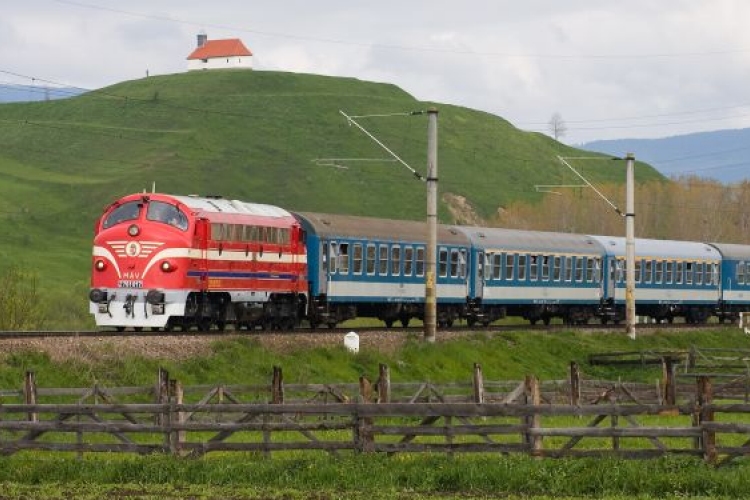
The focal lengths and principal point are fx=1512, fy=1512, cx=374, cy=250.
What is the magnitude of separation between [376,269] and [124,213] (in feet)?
50.5

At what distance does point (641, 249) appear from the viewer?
8181cm

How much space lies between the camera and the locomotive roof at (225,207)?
48456 mm

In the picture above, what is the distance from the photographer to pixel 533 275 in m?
73.2

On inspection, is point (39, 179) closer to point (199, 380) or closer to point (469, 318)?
point (469, 318)

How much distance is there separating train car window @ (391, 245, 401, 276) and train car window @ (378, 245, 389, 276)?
530mm

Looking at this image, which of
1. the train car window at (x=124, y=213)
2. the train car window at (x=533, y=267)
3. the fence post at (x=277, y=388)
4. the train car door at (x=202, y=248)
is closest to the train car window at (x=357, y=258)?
the train car door at (x=202, y=248)

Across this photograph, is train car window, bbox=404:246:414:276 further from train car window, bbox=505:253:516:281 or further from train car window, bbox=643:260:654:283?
train car window, bbox=643:260:654:283

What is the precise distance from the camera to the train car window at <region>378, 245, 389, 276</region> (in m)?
61.9

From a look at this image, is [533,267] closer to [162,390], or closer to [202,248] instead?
[202,248]

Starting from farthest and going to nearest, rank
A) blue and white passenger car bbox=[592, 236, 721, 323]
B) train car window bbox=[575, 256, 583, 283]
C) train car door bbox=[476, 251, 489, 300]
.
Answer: blue and white passenger car bbox=[592, 236, 721, 323]
train car window bbox=[575, 256, 583, 283]
train car door bbox=[476, 251, 489, 300]

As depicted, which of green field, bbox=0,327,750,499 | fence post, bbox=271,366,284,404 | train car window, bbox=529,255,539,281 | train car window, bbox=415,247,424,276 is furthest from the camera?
train car window, bbox=529,255,539,281

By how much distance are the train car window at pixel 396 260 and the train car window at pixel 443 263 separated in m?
3.08

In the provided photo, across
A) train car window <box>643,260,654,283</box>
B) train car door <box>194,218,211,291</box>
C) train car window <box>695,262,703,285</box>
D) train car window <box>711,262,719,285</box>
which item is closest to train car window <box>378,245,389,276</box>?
train car door <box>194,218,211,291</box>

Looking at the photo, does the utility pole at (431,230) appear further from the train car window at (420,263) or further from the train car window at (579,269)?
the train car window at (579,269)
